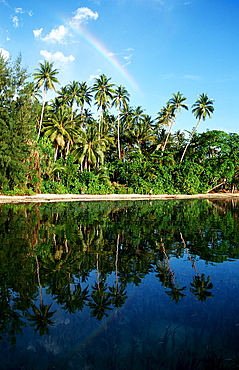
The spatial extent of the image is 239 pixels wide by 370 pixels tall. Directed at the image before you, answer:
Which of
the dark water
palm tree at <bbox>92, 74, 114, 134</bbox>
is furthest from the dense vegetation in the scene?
the dark water

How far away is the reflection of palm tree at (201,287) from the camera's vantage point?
194 inches

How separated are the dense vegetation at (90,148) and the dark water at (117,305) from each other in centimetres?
2150

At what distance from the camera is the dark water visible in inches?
126

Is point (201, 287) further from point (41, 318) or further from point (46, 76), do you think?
point (46, 76)

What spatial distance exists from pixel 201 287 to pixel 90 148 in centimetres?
3441

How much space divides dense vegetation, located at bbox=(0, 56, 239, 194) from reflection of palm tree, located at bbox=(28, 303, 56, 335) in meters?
24.3

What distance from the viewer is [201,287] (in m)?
5.39

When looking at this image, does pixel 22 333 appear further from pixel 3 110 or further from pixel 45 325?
pixel 3 110

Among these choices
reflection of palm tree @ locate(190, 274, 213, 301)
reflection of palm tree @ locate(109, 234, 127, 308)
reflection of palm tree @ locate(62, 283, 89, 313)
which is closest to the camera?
reflection of palm tree @ locate(62, 283, 89, 313)

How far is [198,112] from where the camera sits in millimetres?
46656

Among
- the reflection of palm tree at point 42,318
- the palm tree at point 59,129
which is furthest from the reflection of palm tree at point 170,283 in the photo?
the palm tree at point 59,129

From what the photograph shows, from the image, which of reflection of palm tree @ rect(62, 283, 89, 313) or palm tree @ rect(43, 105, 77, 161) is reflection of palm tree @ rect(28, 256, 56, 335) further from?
palm tree @ rect(43, 105, 77, 161)

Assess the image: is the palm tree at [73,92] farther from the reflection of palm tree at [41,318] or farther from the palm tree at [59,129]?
the reflection of palm tree at [41,318]

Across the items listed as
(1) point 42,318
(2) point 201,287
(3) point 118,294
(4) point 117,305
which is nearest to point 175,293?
(2) point 201,287
